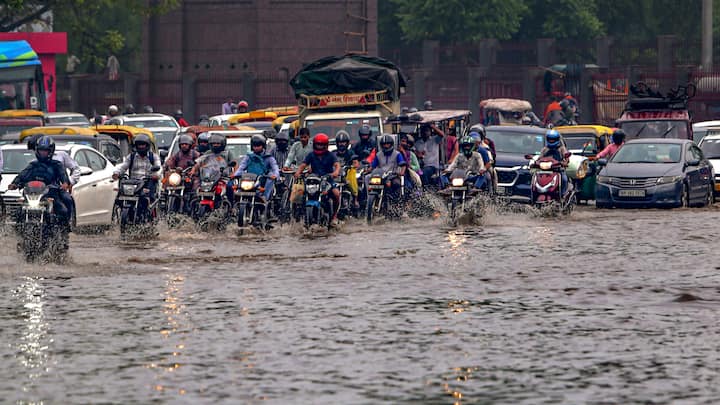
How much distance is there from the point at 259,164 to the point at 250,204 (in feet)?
2.76

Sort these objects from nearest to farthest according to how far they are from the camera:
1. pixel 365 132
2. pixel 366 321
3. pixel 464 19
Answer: pixel 366 321
pixel 365 132
pixel 464 19

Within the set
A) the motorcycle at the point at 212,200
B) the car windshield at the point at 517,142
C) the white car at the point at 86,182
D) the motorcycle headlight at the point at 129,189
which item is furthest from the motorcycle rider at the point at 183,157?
the car windshield at the point at 517,142

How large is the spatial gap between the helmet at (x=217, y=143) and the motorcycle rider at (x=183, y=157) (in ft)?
1.87

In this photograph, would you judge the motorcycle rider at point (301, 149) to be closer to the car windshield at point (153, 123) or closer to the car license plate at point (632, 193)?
the car license plate at point (632, 193)

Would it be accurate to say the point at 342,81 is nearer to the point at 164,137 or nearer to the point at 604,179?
the point at 604,179

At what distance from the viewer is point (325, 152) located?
950 inches

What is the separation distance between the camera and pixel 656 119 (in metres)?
33.4

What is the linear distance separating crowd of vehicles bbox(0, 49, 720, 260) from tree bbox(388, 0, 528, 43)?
117 feet

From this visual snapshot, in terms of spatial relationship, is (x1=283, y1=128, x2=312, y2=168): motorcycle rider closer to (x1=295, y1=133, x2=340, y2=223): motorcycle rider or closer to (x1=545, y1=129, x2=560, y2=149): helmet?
(x1=295, y1=133, x2=340, y2=223): motorcycle rider

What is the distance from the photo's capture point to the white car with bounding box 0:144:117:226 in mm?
23188

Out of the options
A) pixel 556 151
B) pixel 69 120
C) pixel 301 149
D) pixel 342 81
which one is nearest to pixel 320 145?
pixel 301 149

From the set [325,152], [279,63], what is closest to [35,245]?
[325,152]

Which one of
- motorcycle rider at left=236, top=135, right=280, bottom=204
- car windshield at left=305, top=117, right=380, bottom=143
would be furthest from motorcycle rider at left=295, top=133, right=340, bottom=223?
Result: car windshield at left=305, top=117, right=380, bottom=143

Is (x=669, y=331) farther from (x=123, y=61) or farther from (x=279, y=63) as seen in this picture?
(x=123, y=61)
